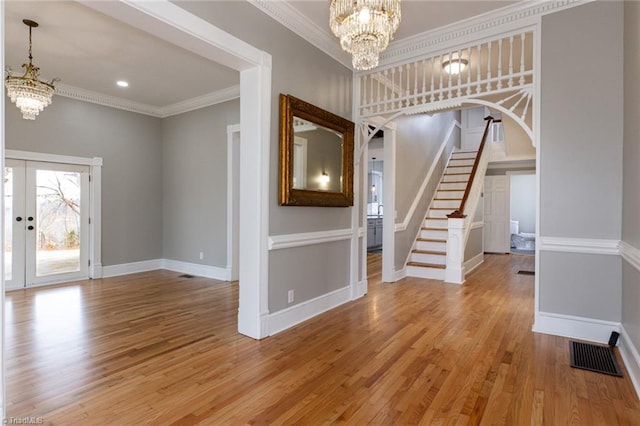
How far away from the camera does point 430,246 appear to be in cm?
621

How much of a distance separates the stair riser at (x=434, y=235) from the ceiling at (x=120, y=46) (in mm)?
3705

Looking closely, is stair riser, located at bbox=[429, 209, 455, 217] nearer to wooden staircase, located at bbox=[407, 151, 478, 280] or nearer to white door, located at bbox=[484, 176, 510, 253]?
wooden staircase, located at bbox=[407, 151, 478, 280]

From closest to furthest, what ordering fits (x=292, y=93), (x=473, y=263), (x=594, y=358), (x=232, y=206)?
1. (x=594, y=358)
2. (x=292, y=93)
3. (x=232, y=206)
4. (x=473, y=263)

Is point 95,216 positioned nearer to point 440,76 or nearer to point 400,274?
point 400,274

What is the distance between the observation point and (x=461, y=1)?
3.16 meters

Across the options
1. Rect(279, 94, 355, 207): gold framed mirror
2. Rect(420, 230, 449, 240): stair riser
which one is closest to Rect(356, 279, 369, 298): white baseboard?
Rect(279, 94, 355, 207): gold framed mirror

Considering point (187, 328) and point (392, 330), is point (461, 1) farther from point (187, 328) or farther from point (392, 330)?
point (187, 328)

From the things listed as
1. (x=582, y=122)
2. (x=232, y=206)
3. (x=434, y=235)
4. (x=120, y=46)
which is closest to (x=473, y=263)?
(x=434, y=235)

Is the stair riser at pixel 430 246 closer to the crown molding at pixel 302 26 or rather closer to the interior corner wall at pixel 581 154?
the interior corner wall at pixel 581 154

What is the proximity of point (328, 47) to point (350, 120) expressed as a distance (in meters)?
0.86

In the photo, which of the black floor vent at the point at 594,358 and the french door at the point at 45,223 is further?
the french door at the point at 45,223

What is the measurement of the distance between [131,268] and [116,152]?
1988 mm

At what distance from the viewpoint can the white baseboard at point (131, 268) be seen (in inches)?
224

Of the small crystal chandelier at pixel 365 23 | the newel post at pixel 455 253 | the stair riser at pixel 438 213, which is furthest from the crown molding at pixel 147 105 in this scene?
the stair riser at pixel 438 213
